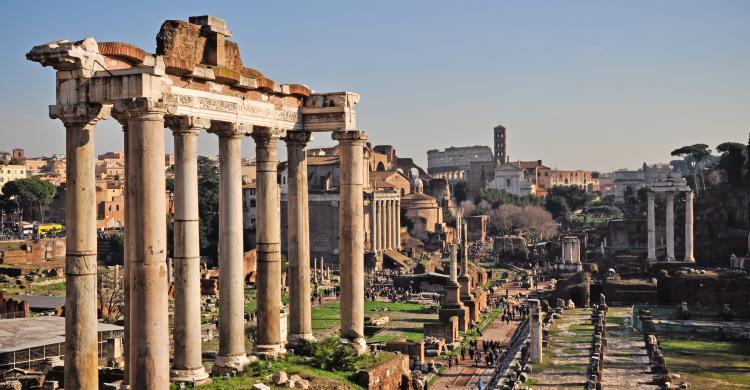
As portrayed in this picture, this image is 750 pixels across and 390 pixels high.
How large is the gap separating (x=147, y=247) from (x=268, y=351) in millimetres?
4600

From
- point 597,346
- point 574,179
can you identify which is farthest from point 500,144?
point 597,346

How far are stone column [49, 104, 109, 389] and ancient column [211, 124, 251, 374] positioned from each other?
10.0ft

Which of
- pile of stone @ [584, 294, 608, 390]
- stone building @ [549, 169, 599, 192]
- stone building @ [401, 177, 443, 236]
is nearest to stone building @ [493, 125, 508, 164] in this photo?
stone building @ [549, 169, 599, 192]

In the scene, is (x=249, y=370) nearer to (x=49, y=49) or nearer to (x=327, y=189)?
(x=49, y=49)

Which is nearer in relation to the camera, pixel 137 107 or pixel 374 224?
pixel 137 107

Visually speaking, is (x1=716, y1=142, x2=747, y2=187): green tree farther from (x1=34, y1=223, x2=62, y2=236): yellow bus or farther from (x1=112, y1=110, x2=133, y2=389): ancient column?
(x1=112, y1=110, x2=133, y2=389): ancient column

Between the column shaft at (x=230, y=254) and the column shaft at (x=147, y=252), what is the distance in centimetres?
269

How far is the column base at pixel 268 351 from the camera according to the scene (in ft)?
49.5

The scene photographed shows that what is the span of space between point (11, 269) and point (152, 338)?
46423 millimetres

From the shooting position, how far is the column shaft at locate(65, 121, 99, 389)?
35.7 ft

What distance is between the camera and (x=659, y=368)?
26328 millimetres

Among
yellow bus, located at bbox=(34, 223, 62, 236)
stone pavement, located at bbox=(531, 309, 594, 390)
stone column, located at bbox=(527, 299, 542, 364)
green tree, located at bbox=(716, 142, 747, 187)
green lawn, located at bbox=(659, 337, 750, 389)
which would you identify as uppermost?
green tree, located at bbox=(716, 142, 747, 187)

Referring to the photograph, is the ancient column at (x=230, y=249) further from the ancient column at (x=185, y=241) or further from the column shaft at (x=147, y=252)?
the column shaft at (x=147, y=252)

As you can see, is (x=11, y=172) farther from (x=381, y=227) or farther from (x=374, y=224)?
(x=374, y=224)
